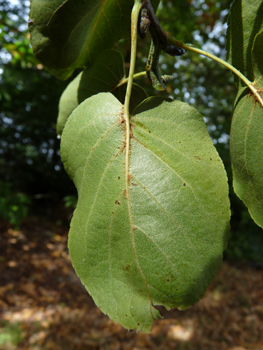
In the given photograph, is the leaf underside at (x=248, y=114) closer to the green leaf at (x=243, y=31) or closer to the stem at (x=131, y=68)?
the green leaf at (x=243, y=31)

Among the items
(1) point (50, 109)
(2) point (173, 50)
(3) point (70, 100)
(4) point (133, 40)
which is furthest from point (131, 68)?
(1) point (50, 109)

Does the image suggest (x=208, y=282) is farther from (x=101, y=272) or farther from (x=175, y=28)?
(x=175, y=28)

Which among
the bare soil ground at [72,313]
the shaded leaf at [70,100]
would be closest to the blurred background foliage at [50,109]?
the bare soil ground at [72,313]

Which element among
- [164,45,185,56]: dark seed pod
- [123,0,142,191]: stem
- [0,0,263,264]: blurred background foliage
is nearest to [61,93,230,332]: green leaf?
[123,0,142,191]: stem

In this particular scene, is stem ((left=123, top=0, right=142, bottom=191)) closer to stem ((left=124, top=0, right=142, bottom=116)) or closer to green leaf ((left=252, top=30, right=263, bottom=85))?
stem ((left=124, top=0, right=142, bottom=116))

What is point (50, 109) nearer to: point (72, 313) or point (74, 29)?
point (72, 313)
